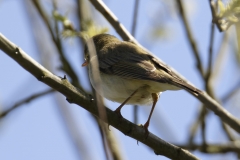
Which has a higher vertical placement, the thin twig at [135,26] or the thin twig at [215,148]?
the thin twig at [135,26]

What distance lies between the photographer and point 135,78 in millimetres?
4125

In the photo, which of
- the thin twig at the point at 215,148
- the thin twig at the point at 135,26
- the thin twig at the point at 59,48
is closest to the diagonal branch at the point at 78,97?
the thin twig at the point at 135,26

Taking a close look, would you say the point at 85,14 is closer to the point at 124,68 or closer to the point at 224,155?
the point at 124,68

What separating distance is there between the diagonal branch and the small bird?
52 centimetres

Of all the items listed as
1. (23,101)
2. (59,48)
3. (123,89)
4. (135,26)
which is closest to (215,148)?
(123,89)

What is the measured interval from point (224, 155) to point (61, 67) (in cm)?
196

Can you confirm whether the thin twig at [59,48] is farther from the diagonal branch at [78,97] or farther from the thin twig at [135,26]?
the diagonal branch at [78,97]

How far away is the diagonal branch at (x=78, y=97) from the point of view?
2.47 metres

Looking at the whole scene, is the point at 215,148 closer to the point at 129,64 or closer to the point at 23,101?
the point at 129,64

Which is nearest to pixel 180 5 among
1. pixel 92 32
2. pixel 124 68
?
pixel 124 68

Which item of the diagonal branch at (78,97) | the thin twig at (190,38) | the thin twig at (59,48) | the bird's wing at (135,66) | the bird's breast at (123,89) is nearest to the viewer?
the diagonal branch at (78,97)

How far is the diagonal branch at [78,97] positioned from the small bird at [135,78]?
0.52 metres

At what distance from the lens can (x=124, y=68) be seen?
4.38 metres

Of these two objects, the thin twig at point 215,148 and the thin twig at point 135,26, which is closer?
the thin twig at point 135,26
